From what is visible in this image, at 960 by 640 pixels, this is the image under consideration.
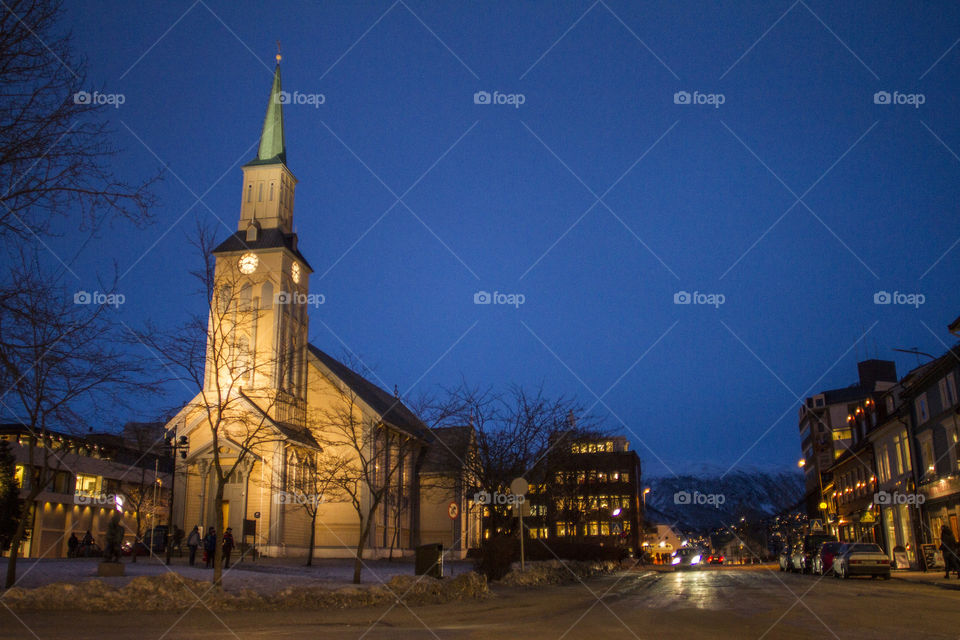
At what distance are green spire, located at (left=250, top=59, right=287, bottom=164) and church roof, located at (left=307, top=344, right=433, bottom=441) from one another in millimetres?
12090

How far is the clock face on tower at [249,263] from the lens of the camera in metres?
44.6

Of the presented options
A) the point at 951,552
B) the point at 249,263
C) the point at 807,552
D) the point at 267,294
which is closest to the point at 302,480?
the point at 267,294

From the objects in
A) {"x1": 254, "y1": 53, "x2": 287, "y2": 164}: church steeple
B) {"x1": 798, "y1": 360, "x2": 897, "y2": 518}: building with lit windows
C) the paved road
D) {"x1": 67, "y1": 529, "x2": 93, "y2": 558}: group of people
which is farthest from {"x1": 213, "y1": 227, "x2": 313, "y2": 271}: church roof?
{"x1": 798, "y1": 360, "x2": 897, "y2": 518}: building with lit windows

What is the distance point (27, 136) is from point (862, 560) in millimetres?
31269

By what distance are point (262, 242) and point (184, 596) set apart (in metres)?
31.7

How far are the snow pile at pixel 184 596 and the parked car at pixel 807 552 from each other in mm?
26073

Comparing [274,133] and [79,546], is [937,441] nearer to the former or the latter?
[274,133]

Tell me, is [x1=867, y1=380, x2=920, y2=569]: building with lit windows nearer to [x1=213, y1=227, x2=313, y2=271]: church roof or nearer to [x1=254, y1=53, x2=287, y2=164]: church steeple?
[x1=213, y1=227, x2=313, y2=271]: church roof

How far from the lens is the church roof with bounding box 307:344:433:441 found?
155 feet

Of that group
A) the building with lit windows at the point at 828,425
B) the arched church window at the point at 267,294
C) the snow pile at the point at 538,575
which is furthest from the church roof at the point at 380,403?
the building with lit windows at the point at 828,425

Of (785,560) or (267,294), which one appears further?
(267,294)

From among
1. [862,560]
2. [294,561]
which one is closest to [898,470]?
[862,560]

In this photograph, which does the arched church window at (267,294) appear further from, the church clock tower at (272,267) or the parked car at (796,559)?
the parked car at (796,559)

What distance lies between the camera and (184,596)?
16.2 meters
